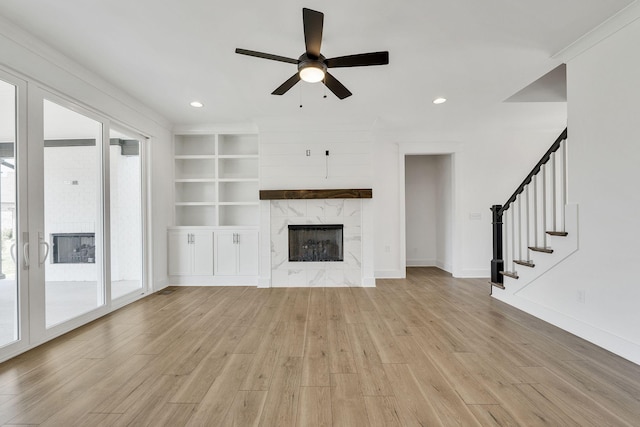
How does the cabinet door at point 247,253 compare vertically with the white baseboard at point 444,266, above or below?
above

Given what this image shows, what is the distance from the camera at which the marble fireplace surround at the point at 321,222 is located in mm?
4523

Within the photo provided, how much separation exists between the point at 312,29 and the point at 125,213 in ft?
11.7

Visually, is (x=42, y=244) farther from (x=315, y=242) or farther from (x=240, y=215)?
(x=315, y=242)

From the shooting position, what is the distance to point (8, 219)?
7.74 feet

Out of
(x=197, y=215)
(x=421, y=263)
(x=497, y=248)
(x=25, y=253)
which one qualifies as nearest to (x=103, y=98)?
(x=25, y=253)

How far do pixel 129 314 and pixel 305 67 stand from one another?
11.4 feet

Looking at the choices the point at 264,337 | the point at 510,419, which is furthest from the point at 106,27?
the point at 510,419

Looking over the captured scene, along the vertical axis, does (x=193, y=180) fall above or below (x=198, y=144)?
below

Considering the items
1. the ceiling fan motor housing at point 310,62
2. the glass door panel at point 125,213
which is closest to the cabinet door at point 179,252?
the glass door panel at point 125,213

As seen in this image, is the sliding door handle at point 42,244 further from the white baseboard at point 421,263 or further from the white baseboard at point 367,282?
the white baseboard at point 421,263

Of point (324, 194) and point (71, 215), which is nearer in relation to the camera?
point (71, 215)

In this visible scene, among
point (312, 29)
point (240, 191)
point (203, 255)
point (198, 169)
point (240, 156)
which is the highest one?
point (312, 29)

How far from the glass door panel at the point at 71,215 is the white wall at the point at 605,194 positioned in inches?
200

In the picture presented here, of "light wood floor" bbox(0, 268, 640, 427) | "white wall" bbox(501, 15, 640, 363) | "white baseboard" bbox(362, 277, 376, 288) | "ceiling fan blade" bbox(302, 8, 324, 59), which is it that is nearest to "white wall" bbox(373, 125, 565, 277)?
"white baseboard" bbox(362, 277, 376, 288)
